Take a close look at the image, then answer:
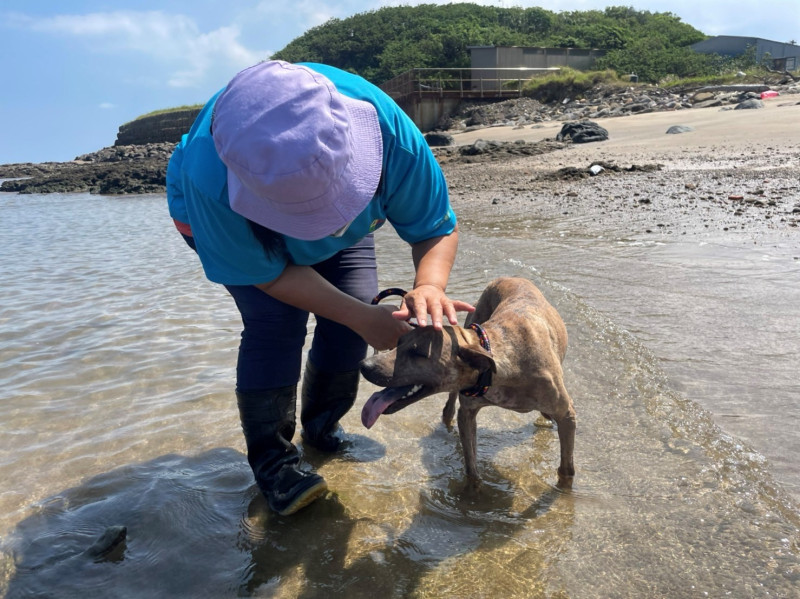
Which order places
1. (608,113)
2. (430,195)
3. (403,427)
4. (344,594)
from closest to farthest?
(344,594)
(430,195)
(403,427)
(608,113)

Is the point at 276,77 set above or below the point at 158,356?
above

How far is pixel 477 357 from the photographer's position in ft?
10.2

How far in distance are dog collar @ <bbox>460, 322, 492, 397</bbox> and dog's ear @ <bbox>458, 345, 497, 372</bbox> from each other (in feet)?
0.16

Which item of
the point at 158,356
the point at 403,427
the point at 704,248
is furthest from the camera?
the point at 704,248

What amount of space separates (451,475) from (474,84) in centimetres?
4710

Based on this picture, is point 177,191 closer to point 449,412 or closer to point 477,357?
point 477,357

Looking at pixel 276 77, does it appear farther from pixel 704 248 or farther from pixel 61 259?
pixel 61 259

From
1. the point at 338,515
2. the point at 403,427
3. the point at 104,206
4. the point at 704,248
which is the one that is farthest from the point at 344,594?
the point at 104,206

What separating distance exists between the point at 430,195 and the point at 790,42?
74.2 meters

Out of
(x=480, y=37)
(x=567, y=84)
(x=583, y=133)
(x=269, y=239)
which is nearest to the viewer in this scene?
(x=269, y=239)

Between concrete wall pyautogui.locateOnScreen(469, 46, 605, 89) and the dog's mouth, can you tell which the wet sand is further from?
concrete wall pyautogui.locateOnScreen(469, 46, 605, 89)

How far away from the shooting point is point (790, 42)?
6262cm

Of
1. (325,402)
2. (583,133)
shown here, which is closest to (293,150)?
(325,402)

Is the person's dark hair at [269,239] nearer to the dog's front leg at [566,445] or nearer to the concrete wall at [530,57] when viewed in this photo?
the dog's front leg at [566,445]
